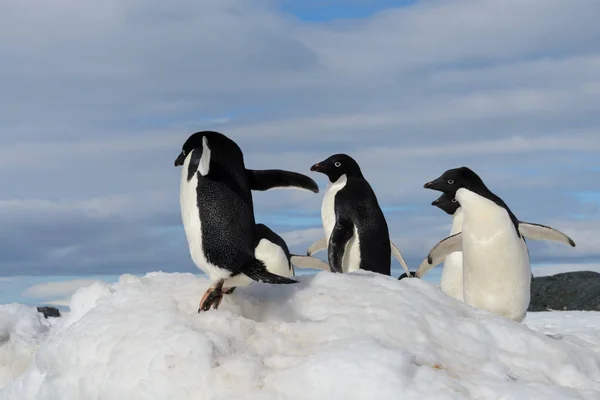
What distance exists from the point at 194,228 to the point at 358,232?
12.5 feet

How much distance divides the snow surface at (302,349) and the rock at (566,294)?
9.09 meters

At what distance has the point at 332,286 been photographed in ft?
15.2

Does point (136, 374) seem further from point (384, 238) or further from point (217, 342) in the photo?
point (384, 238)

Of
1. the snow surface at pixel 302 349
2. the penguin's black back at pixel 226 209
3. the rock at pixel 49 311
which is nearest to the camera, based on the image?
the snow surface at pixel 302 349

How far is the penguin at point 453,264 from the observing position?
8664 mm

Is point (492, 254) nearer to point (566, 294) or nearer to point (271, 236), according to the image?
point (271, 236)

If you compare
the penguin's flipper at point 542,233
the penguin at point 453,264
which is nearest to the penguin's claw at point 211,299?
the penguin's flipper at point 542,233

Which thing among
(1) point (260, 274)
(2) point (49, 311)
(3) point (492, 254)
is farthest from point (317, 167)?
(2) point (49, 311)

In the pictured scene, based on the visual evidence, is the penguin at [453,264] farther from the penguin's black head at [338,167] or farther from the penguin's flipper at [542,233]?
the penguin's flipper at [542,233]

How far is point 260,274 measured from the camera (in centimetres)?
423

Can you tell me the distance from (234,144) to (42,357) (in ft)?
5.58

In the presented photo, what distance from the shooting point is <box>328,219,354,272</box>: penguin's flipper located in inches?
314

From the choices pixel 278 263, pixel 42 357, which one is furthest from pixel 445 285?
pixel 42 357

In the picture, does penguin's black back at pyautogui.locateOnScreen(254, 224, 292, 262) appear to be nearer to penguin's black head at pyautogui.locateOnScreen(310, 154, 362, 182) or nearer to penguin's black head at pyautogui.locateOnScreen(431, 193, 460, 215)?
penguin's black head at pyautogui.locateOnScreen(310, 154, 362, 182)
